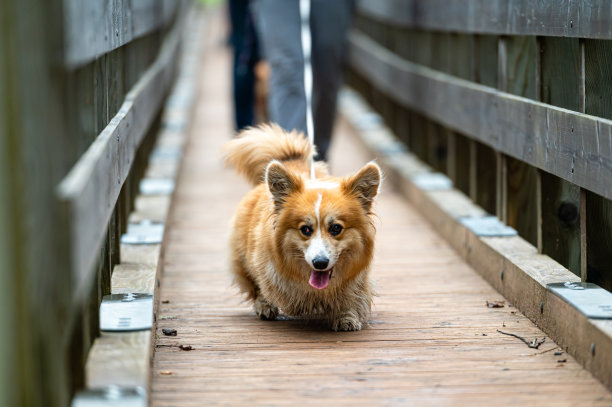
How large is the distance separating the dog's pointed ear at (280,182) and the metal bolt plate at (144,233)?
109 cm

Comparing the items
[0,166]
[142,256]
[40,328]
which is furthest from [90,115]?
[142,256]

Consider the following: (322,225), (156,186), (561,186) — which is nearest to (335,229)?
(322,225)

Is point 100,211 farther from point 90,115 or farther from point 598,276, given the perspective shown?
point 598,276

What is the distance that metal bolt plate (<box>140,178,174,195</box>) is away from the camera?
256 inches

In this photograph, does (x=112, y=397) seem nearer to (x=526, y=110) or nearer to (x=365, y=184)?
(x=365, y=184)

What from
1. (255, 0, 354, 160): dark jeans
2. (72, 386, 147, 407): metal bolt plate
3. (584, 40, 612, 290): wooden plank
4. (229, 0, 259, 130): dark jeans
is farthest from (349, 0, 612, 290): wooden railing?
(72, 386, 147, 407): metal bolt plate

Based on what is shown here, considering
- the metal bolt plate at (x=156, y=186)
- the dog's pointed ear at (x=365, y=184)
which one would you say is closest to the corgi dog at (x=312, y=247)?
the dog's pointed ear at (x=365, y=184)

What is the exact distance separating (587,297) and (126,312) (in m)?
1.71

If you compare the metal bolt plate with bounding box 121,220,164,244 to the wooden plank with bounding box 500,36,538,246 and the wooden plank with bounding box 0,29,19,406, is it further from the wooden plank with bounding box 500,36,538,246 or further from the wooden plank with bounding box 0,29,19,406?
the wooden plank with bounding box 0,29,19,406

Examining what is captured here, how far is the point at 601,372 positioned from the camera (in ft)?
11.0

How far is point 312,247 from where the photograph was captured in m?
3.95

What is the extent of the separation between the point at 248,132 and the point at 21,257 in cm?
258

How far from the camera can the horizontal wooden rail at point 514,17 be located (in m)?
3.74

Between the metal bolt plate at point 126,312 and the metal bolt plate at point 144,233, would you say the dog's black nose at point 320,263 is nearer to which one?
the metal bolt plate at point 126,312
